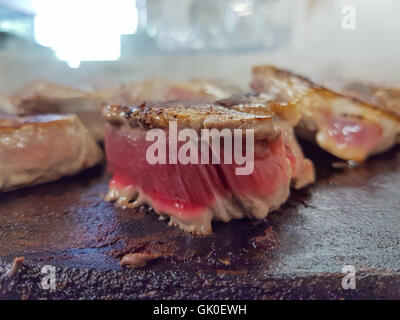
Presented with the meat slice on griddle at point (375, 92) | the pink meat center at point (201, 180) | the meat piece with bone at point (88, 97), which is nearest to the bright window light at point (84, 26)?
the meat piece with bone at point (88, 97)

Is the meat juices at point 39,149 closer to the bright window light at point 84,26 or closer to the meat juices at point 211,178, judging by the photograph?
the meat juices at point 211,178

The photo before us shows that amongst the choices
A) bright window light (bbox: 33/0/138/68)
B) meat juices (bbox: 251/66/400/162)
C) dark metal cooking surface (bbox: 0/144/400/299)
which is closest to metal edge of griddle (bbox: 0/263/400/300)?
dark metal cooking surface (bbox: 0/144/400/299)

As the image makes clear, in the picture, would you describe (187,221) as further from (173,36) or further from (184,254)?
(173,36)

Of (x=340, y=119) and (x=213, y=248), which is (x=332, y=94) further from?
(x=213, y=248)
